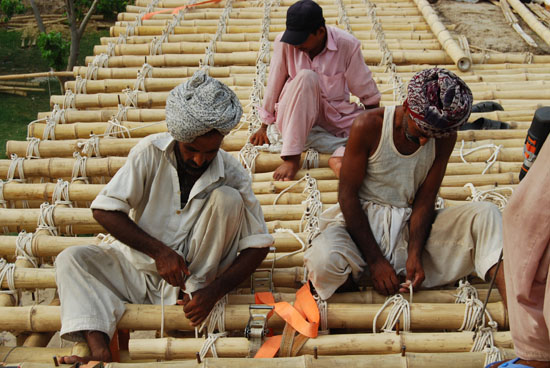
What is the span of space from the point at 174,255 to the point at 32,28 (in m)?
10.7

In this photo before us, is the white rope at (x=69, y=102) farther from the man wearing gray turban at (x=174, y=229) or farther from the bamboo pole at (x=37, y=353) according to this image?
the bamboo pole at (x=37, y=353)

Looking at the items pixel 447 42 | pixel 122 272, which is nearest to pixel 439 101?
pixel 122 272

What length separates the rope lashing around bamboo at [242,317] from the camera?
2350 millimetres

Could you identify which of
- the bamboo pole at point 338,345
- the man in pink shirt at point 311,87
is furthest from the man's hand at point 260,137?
the bamboo pole at point 338,345

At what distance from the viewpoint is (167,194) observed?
2438mm

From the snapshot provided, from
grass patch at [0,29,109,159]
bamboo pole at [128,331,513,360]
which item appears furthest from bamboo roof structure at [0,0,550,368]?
grass patch at [0,29,109,159]

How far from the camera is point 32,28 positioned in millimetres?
11602

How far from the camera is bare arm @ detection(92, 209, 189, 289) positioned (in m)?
2.30

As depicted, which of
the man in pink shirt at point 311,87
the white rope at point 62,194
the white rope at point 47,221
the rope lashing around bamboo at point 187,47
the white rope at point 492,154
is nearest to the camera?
the white rope at point 47,221

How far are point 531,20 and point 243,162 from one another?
11.5 ft

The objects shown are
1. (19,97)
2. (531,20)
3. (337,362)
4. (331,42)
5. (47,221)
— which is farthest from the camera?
(19,97)

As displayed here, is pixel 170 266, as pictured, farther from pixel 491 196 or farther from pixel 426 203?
pixel 491 196

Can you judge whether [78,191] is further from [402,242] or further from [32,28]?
[32,28]

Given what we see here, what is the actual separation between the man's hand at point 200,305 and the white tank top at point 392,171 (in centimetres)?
84
